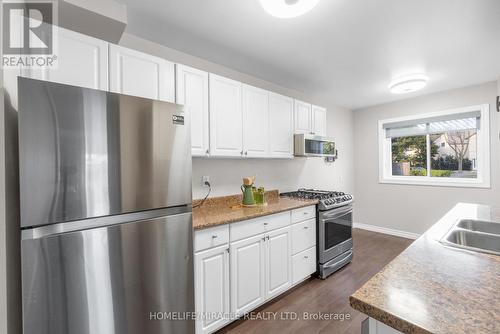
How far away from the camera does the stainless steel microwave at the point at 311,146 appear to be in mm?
2953

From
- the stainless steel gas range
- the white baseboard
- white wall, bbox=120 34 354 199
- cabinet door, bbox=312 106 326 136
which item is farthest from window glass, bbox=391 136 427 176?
the stainless steel gas range

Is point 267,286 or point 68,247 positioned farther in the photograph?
point 267,286

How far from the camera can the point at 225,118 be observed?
2.24 metres

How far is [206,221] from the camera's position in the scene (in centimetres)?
177

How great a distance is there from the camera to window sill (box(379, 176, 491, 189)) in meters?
3.49

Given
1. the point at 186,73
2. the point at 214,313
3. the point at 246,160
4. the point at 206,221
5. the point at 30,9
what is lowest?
the point at 214,313

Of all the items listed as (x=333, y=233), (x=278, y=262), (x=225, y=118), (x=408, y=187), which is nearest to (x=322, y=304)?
(x=278, y=262)

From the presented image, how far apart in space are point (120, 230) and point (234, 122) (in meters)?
1.46

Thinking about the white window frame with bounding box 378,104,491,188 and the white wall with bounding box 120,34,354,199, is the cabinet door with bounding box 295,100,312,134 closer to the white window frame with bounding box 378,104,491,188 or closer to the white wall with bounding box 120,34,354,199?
the white wall with bounding box 120,34,354,199

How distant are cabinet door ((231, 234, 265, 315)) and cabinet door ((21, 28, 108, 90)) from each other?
154 cm

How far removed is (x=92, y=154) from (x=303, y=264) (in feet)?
7.53

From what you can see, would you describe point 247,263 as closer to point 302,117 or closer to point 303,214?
point 303,214

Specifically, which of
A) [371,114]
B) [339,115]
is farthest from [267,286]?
[371,114]

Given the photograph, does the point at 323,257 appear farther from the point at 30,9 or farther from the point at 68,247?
the point at 30,9
